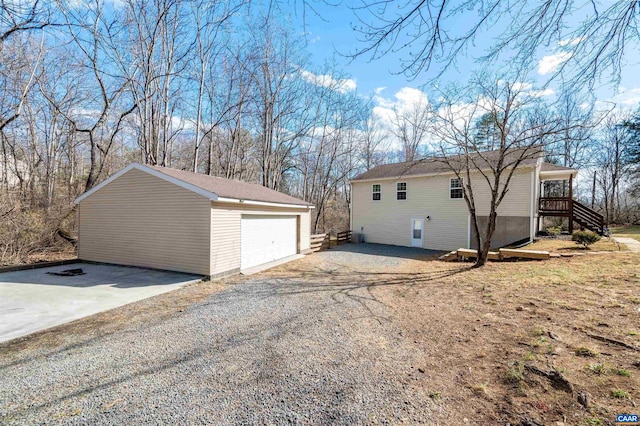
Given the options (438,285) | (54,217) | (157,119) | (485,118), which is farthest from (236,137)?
(438,285)

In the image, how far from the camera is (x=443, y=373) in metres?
2.95

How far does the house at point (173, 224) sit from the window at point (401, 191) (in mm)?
7991

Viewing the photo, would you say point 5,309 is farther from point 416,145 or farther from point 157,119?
point 416,145

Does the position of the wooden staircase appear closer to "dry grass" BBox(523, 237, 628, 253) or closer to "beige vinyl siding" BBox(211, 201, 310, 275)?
"dry grass" BBox(523, 237, 628, 253)

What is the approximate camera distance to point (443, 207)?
1407cm

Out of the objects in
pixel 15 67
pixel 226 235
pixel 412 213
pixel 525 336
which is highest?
pixel 15 67

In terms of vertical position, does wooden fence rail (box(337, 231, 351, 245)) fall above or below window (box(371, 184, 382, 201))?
below

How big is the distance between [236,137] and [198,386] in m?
17.6

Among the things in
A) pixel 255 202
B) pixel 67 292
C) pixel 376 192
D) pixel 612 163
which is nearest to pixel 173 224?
pixel 255 202

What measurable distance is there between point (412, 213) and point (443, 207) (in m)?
1.66

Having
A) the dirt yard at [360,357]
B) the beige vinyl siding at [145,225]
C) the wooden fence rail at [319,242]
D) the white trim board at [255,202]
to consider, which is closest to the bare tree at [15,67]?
the beige vinyl siding at [145,225]

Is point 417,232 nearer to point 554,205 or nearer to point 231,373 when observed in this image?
point 554,205

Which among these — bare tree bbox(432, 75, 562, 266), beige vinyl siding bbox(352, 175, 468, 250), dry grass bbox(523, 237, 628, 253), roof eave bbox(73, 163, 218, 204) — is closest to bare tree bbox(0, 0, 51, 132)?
roof eave bbox(73, 163, 218, 204)

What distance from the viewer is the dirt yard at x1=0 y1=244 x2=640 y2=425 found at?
2.39m
